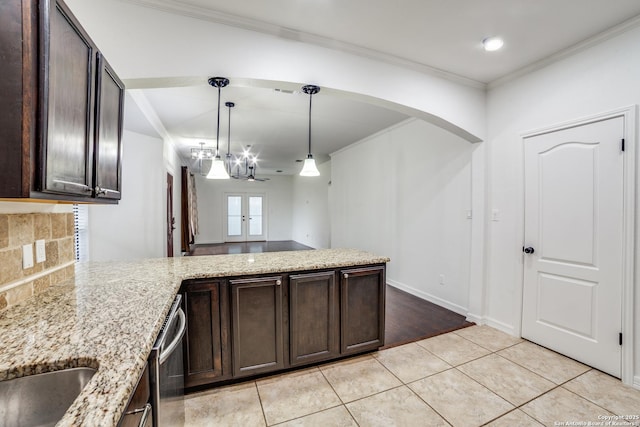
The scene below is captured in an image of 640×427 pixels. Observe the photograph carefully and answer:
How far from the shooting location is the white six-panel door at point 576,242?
7.15 ft

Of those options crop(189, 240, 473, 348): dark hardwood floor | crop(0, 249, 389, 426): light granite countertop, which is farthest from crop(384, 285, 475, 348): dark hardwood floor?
crop(0, 249, 389, 426): light granite countertop

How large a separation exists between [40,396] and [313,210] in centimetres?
810

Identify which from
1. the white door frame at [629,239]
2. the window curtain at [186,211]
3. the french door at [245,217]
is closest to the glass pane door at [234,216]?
the french door at [245,217]

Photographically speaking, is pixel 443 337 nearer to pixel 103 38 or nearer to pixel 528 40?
pixel 528 40

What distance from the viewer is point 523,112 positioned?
280 centimetres

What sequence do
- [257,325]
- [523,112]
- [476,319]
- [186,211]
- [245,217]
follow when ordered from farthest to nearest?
A: [245,217]
[186,211]
[476,319]
[523,112]
[257,325]

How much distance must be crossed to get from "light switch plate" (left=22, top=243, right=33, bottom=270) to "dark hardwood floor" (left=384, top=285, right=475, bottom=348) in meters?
2.66

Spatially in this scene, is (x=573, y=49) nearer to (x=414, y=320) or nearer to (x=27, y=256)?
(x=414, y=320)

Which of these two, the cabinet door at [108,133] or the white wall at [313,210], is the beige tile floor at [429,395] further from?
the white wall at [313,210]

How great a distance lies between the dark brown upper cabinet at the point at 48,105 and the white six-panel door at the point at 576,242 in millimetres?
3455

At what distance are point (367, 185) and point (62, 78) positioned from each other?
4.70 meters

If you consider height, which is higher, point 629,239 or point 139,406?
point 629,239

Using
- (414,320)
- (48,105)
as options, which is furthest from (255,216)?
(48,105)

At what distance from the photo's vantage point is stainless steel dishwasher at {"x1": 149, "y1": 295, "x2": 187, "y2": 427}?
1.05 meters
